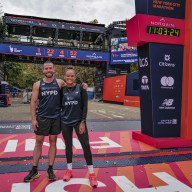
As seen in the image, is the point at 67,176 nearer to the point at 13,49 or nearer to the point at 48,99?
the point at 48,99

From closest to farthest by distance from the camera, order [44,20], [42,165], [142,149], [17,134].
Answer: [42,165]
[142,149]
[17,134]
[44,20]

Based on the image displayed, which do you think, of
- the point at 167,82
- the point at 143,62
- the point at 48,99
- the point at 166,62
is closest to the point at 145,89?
the point at 167,82

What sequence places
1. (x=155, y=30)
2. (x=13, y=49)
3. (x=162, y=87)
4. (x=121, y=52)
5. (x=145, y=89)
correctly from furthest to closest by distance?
1. (x=121, y=52)
2. (x=13, y=49)
3. (x=145, y=89)
4. (x=162, y=87)
5. (x=155, y=30)

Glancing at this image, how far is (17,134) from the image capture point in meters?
8.45

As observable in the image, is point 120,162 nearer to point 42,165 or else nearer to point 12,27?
point 42,165

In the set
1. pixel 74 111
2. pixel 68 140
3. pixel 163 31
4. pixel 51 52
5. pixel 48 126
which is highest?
pixel 51 52

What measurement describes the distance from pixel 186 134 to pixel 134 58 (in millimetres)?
30134

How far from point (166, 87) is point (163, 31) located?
1309 millimetres

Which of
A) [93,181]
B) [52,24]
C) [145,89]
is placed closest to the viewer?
[93,181]

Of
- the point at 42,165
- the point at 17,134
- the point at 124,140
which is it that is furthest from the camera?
the point at 17,134

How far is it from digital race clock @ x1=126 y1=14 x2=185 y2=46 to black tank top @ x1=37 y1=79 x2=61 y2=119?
2.90 m

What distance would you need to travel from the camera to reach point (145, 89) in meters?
6.82

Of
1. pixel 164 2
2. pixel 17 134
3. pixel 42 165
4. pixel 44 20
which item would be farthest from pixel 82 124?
pixel 44 20

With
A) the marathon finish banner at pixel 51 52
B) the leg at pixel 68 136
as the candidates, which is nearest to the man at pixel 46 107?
the leg at pixel 68 136
